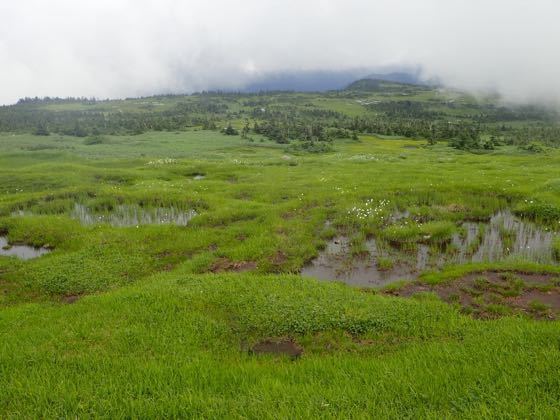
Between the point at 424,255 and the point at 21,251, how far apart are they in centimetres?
2043

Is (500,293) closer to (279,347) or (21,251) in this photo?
(279,347)

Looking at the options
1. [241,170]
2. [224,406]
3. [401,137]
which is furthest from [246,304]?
[401,137]

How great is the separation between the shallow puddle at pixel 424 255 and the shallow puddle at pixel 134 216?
9.99m

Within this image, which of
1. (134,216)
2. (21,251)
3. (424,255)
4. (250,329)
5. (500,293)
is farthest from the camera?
(134,216)

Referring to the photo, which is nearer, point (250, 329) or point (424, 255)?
point (250, 329)

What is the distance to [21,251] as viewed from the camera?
19922 mm

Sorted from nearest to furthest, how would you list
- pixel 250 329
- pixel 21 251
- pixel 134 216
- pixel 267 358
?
pixel 267 358 → pixel 250 329 → pixel 21 251 → pixel 134 216

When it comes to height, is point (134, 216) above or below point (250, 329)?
above

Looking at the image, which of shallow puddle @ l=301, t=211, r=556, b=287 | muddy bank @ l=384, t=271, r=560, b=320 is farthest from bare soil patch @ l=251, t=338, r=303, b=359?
shallow puddle @ l=301, t=211, r=556, b=287

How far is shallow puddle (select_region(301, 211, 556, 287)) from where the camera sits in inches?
628

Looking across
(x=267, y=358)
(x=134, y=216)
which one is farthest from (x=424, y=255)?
(x=134, y=216)

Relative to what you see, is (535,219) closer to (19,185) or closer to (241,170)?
(241,170)

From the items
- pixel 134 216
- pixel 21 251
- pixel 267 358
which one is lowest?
pixel 267 358

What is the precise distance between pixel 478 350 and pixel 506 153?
226ft
